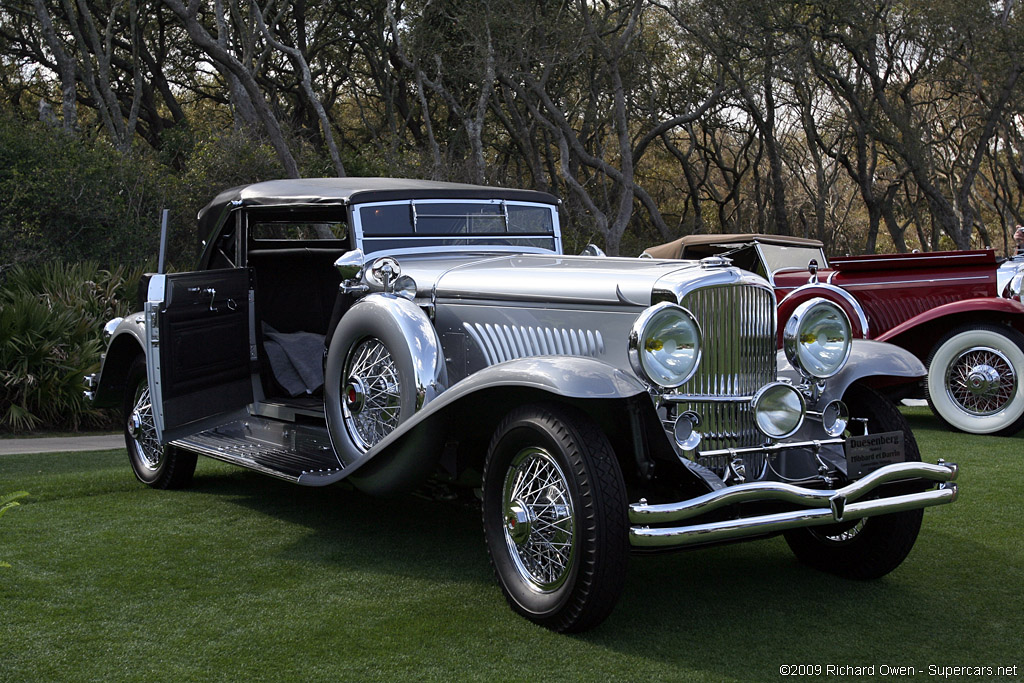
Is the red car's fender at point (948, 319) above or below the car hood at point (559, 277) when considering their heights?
below

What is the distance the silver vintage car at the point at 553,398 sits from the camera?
3.27 meters

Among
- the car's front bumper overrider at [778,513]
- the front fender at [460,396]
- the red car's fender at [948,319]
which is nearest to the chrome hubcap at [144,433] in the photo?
the front fender at [460,396]

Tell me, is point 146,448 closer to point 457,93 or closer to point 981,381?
point 981,381

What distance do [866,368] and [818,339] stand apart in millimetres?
293

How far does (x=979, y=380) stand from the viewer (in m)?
7.56

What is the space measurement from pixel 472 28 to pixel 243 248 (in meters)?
13.9

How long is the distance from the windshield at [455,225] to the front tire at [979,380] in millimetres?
3826

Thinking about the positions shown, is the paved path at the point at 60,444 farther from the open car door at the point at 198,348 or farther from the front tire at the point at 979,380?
the front tire at the point at 979,380

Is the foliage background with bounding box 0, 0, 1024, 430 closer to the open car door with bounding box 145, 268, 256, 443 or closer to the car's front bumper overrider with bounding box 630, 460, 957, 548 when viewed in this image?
the open car door with bounding box 145, 268, 256, 443

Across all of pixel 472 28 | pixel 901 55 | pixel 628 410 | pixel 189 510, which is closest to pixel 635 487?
pixel 628 410

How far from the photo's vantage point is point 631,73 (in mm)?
22484

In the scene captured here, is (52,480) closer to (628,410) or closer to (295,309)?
(295,309)

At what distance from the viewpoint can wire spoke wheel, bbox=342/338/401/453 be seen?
14.1ft
